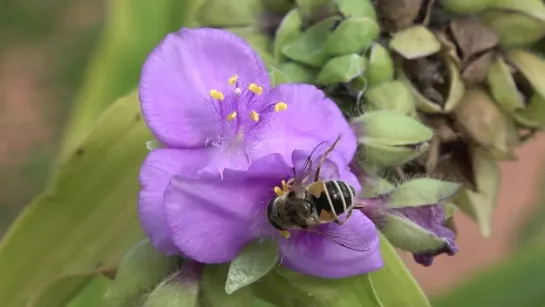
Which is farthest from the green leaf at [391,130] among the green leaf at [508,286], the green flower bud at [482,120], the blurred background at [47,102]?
the blurred background at [47,102]

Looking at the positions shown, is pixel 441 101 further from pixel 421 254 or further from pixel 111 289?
pixel 111 289

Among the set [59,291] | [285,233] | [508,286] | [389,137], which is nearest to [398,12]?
[389,137]

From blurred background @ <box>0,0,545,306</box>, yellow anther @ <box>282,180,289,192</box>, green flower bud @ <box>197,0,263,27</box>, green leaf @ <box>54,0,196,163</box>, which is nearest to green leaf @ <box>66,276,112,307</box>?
green leaf @ <box>54,0,196,163</box>

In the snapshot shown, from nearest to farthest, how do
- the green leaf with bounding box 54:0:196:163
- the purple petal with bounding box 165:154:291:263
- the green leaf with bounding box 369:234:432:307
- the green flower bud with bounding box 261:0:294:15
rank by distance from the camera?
the purple petal with bounding box 165:154:291:263 → the green leaf with bounding box 369:234:432:307 → the green flower bud with bounding box 261:0:294:15 → the green leaf with bounding box 54:0:196:163

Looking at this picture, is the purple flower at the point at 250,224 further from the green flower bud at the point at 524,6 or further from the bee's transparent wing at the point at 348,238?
the green flower bud at the point at 524,6

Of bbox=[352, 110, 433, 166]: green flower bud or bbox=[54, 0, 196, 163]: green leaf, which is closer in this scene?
bbox=[352, 110, 433, 166]: green flower bud

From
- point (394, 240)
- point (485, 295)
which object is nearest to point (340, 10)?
point (394, 240)

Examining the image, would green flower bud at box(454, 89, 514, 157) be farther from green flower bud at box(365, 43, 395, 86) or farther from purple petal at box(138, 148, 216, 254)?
purple petal at box(138, 148, 216, 254)
